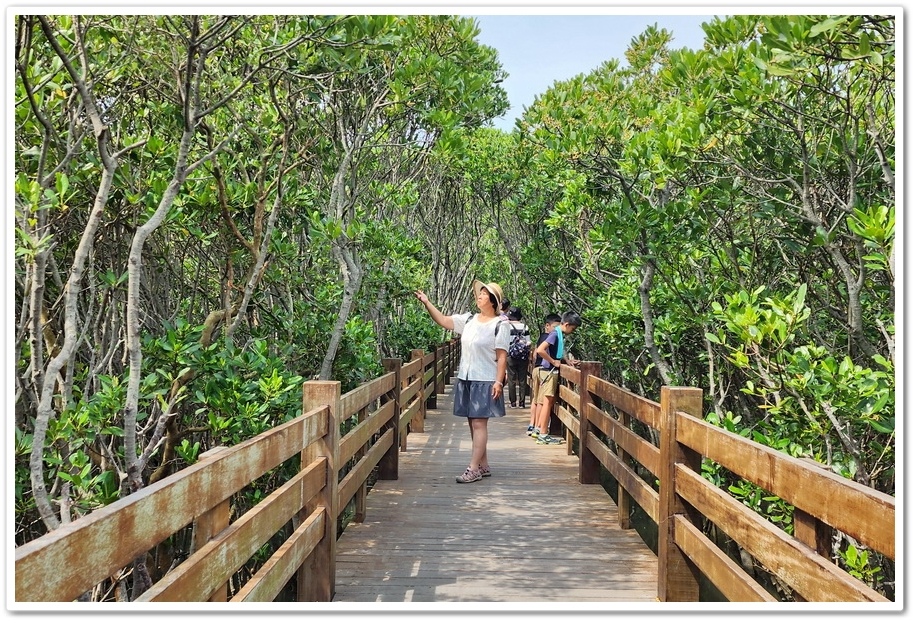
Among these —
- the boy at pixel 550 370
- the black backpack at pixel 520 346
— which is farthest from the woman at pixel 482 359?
the black backpack at pixel 520 346

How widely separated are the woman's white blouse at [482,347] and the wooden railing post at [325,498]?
207cm

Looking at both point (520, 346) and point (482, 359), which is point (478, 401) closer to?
point (482, 359)

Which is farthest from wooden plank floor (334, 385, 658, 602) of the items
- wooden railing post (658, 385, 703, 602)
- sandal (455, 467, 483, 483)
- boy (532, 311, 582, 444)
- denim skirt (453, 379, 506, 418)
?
boy (532, 311, 582, 444)

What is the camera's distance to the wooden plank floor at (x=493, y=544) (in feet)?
12.0

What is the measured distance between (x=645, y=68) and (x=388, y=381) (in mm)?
5005

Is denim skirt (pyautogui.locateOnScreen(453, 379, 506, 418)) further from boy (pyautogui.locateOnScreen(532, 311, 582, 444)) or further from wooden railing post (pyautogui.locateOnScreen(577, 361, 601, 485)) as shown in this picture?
boy (pyautogui.locateOnScreen(532, 311, 582, 444))

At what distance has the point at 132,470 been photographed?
3.45 metres

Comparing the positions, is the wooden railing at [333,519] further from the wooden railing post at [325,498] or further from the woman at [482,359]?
the woman at [482,359]

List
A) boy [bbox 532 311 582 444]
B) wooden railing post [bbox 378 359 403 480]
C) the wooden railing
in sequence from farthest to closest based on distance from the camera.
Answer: boy [bbox 532 311 582 444]
wooden railing post [bbox 378 359 403 480]
the wooden railing

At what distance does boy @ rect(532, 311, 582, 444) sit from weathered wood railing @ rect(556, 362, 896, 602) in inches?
144

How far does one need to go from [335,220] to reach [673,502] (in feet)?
10.2

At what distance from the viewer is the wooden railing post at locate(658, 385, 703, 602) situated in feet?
11.0

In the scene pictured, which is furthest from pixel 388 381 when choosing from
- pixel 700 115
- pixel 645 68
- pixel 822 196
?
pixel 645 68
